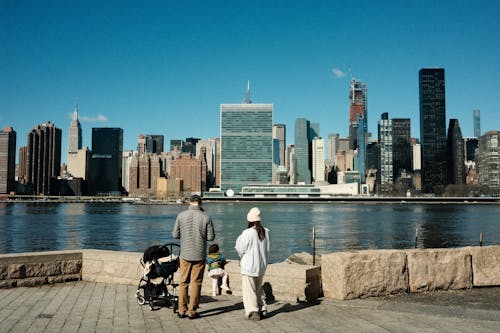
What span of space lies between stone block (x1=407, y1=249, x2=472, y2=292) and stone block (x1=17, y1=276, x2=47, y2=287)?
7.52 metres

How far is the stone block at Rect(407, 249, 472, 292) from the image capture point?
32.0 ft

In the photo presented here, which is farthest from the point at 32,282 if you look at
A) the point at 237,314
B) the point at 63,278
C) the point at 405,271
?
the point at 405,271

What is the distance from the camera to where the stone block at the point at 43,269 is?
10.2 metres

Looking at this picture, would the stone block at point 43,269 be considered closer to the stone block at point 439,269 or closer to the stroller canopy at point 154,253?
the stroller canopy at point 154,253

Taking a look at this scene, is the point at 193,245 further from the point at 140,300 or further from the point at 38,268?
the point at 38,268

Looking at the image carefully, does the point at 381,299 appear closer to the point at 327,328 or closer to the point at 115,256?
the point at 327,328

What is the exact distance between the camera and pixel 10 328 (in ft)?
22.8

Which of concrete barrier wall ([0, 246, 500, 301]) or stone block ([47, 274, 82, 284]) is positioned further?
stone block ([47, 274, 82, 284])

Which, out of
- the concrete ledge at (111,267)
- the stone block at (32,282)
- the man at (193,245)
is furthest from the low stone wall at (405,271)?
the stone block at (32,282)

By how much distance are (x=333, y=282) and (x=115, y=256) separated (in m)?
4.74

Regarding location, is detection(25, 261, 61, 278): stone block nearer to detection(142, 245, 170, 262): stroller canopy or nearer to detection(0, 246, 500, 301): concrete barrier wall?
detection(0, 246, 500, 301): concrete barrier wall

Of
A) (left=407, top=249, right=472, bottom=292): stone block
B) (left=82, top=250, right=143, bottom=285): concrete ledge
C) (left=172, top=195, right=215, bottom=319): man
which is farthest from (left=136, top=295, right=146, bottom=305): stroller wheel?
(left=407, top=249, right=472, bottom=292): stone block

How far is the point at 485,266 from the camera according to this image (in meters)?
10.4

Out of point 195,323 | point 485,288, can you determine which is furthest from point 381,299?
point 195,323
